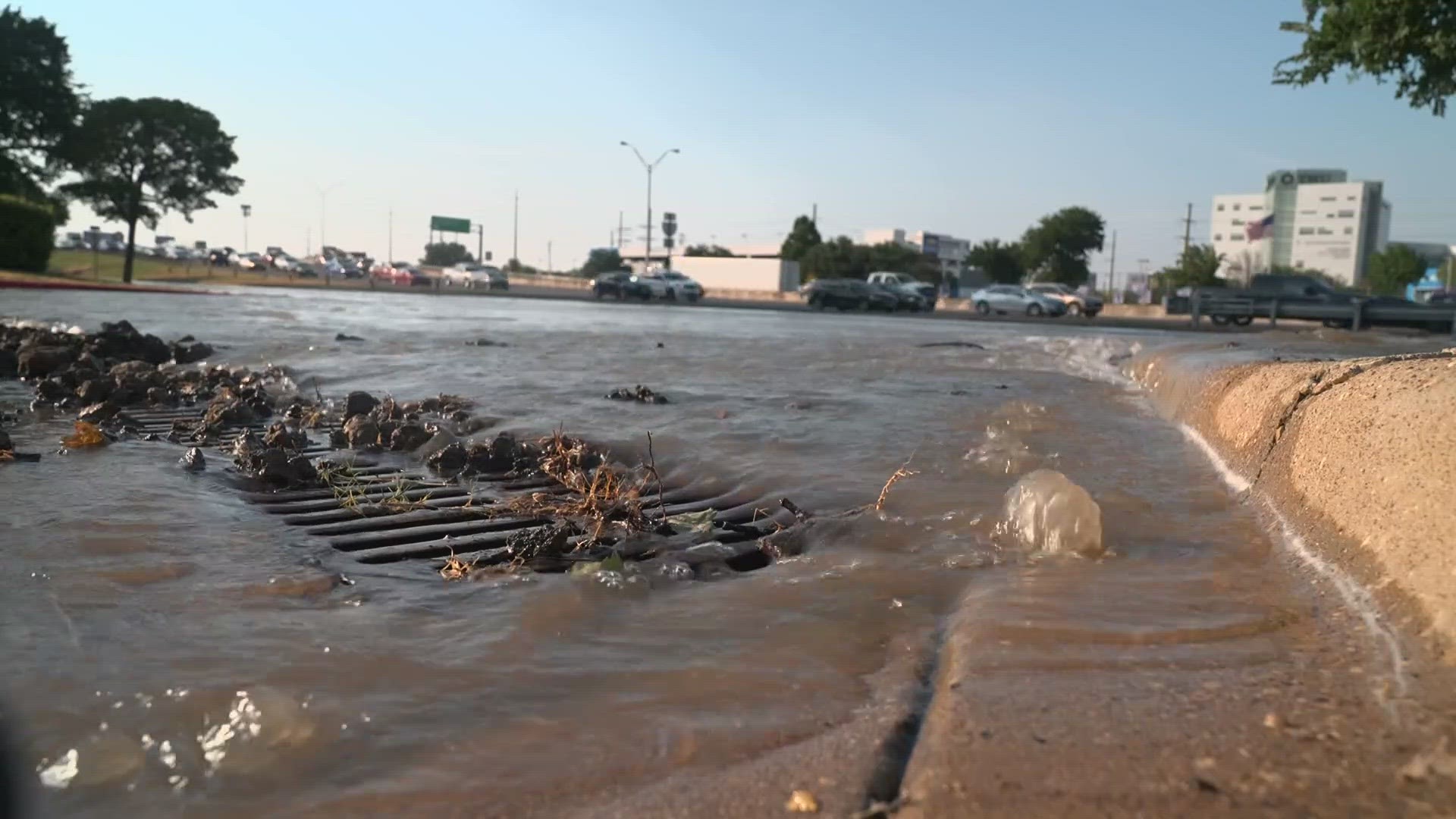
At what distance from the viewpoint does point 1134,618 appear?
2.99 meters

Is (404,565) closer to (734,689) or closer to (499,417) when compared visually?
(734,689)

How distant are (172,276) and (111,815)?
63788 millimetres

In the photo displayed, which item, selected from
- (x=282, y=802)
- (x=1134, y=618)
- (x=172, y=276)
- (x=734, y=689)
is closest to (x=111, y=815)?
(x=282, y=802)

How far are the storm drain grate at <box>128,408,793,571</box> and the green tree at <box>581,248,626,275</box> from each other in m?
102

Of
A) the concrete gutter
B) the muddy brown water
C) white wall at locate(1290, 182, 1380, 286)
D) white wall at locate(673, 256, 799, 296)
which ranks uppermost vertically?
white wall at locate(1290, 182, 1380, 286)

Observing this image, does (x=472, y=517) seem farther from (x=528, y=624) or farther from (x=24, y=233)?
(x=24, y=233)

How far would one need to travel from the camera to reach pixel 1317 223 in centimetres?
14725

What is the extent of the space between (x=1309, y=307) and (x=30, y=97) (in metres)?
41.6

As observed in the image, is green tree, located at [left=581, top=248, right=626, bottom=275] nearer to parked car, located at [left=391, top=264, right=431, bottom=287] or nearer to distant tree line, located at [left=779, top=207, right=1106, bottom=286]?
distant tree line, located at [left=779, top=207, right=1106, bottom=286]

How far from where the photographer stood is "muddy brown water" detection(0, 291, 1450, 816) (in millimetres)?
2217

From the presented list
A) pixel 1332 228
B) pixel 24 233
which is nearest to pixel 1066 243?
pixel 24 233

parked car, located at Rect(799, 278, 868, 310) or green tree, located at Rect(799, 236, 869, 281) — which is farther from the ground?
green tree, located at Rect(799, 236, 869, 281)

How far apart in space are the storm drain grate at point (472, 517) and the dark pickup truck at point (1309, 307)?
77.0ft

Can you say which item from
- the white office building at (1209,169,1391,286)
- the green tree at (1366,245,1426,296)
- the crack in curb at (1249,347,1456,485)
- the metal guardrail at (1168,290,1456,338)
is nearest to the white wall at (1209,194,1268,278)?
the white office building at (1209,169,1391,286)
